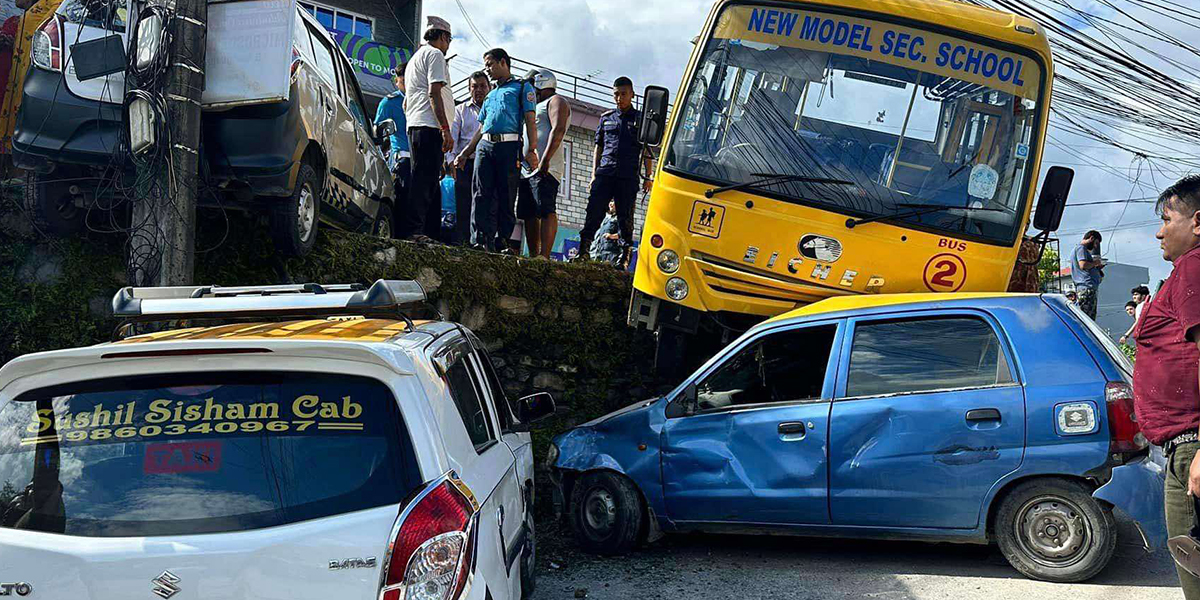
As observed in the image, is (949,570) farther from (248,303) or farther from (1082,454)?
(248,303)

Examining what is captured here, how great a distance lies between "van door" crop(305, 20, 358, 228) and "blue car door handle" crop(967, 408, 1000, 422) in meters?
4.62

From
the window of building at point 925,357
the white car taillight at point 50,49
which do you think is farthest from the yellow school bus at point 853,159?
the white car taillight at point 50,49

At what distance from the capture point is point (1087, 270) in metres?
12.6

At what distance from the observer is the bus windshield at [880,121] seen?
6871 millimetres

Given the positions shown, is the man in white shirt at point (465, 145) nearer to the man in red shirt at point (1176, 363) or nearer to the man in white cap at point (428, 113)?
the man in white cap at point (428, 113)


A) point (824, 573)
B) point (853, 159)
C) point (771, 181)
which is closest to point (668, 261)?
point (771, 181)

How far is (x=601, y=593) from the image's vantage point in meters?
5.44

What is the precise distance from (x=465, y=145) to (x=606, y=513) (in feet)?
17.8

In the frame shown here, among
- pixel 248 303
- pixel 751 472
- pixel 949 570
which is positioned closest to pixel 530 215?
pixel 751 472

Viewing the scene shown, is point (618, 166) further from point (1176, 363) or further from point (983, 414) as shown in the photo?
point (1176, 363)

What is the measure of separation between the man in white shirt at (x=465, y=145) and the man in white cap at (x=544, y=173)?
551 millimetres

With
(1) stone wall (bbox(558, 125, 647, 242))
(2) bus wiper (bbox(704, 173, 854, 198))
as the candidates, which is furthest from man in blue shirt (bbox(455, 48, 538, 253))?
(1) stone wall (bbox(558, 125, 647, 242))

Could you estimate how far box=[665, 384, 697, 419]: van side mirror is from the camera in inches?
237

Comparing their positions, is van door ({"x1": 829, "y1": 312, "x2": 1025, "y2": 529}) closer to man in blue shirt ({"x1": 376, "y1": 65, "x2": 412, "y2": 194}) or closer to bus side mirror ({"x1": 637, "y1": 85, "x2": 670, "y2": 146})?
bus side mirror ({"x1": 637, "y1": 85, "x2": 670, "y2": 146})
